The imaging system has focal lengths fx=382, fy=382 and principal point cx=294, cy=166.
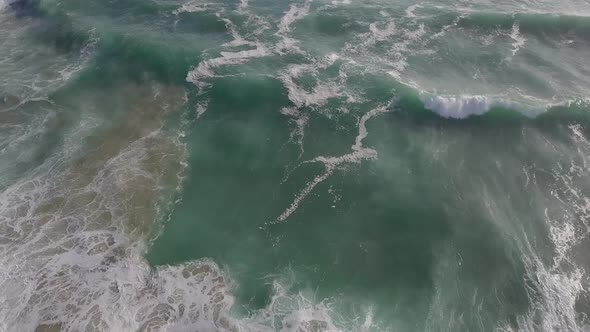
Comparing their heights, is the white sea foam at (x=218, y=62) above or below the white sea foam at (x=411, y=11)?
below

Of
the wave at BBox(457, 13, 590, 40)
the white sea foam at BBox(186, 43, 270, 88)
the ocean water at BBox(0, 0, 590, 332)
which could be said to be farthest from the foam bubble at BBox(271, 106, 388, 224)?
the wave at BBox(457, 13, 590, 40)

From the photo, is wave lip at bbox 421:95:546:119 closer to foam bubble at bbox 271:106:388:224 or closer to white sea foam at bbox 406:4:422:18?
foam bubble at bbox 271:106:388:224

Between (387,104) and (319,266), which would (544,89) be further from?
(319,266)

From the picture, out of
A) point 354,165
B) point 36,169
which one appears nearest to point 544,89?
point 354,165

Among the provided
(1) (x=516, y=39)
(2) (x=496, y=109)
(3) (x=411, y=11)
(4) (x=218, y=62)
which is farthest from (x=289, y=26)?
(1) (x=516, y=39)

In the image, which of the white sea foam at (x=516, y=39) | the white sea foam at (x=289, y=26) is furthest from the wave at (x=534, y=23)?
the white sea foam at (x=289, y=26)

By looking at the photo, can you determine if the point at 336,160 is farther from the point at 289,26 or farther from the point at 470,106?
the point at 289,26

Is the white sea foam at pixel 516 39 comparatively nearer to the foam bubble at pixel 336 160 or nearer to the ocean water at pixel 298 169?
the ocean water at pixel 298 169
